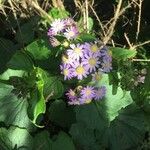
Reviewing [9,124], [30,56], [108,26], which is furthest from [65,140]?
[108,26]

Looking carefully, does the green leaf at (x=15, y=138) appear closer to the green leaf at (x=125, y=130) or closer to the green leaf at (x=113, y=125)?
the green leaf at (x=113, y=125)

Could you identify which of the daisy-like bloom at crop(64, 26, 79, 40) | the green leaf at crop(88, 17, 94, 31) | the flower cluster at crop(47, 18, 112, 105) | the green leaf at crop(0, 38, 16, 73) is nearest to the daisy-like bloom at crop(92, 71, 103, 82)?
the flower cluster at crop(47, 18, 112, 105)

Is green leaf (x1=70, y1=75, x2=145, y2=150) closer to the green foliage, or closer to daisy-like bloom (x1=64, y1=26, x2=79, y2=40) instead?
the green foliage

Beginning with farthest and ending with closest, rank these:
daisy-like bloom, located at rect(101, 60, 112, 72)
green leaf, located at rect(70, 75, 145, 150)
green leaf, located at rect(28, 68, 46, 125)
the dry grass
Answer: the dry grass
green leaf, located at rect(70, 75, 145, 150)
daisy-like bloom, located at rect(101, 60, 112, 72)
green leaf, located at rect(28, 68, 46, 125)

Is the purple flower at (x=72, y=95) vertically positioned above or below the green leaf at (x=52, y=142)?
above

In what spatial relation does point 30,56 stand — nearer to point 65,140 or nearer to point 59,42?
point 59,42

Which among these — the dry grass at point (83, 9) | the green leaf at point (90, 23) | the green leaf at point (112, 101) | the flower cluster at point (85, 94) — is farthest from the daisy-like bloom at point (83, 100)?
the green leaf at point (90, 23)

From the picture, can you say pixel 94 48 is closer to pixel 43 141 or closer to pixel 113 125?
pixel 113 125
